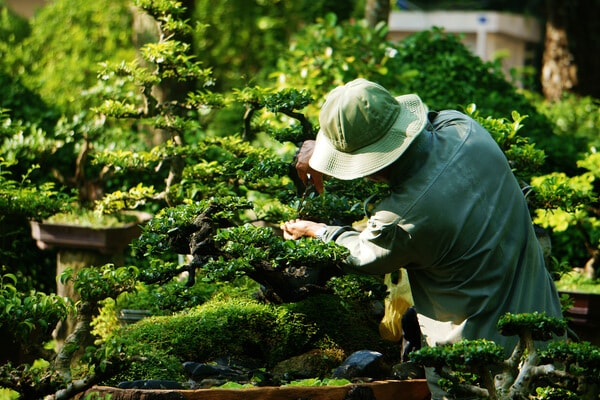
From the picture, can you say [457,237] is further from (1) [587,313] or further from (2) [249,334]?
(1) [587,313]

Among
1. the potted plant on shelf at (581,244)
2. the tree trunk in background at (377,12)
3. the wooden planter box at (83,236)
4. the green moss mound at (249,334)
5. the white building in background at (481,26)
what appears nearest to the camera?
the green moss mound at (249,334)

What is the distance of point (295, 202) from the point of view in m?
5.40

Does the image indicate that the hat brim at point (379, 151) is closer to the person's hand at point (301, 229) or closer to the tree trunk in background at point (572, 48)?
the person's hand at point (301, 229)

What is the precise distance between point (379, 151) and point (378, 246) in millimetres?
411

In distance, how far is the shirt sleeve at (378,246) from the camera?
165 inches

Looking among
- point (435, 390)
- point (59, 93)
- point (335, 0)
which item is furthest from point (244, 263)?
point (335, 0)

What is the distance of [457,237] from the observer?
4242 millimetres

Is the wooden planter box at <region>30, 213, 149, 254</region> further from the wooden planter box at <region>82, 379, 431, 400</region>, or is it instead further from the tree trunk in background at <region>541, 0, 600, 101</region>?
the tree trunk in background at <region>541, 0, 600, 101</region>

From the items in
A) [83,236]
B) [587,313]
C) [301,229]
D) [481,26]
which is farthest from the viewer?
[481,26]

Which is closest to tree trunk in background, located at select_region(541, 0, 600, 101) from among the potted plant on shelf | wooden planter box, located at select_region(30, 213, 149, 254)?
the potted plant on shelf

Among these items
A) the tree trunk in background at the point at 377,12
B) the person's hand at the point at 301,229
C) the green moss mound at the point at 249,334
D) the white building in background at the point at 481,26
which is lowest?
the white building in background at the point at 481,26

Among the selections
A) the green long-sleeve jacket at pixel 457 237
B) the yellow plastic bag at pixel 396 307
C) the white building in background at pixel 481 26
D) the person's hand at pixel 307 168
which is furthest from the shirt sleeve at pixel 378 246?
the white building in background at pixel 481 26

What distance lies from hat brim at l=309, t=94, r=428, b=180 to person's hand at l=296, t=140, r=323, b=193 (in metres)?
0.81

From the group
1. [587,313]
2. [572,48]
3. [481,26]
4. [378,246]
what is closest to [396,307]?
[378,246]
